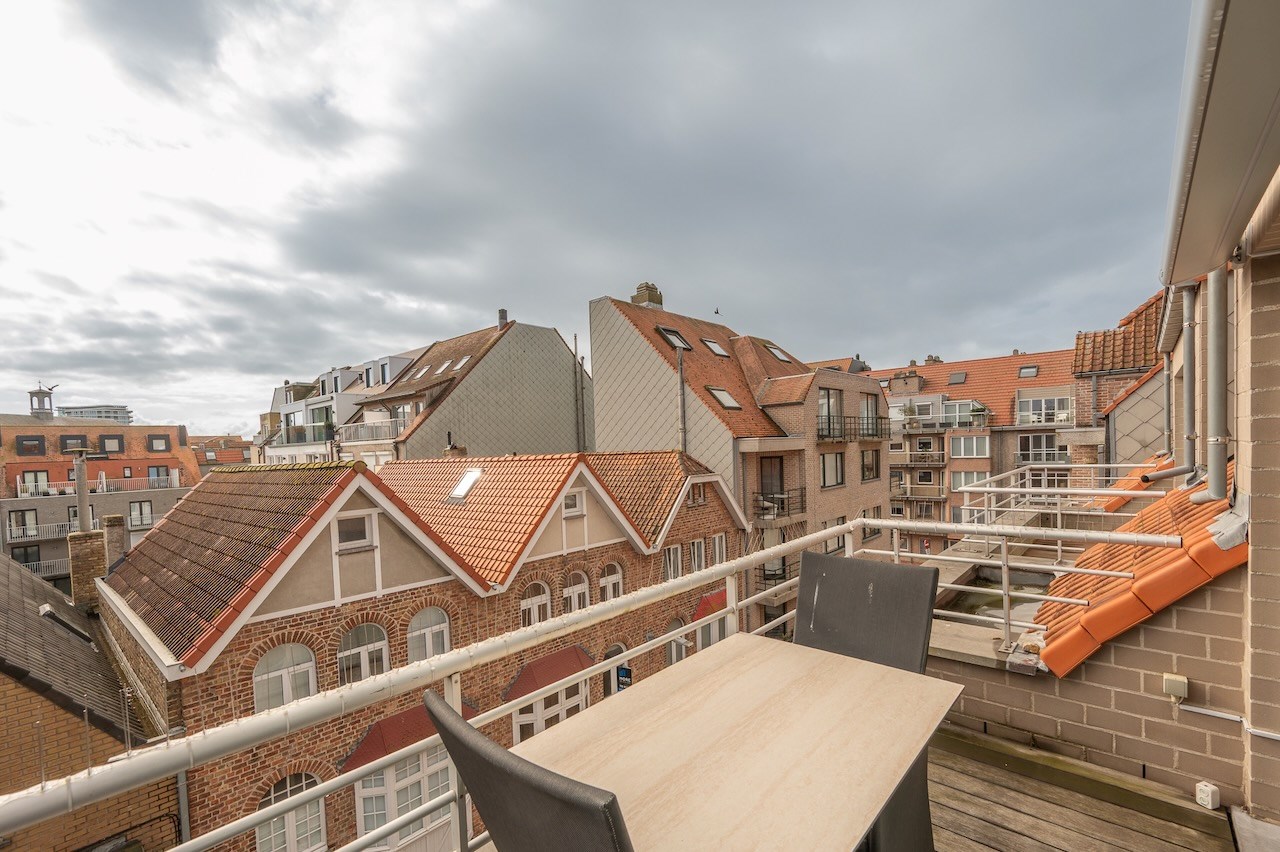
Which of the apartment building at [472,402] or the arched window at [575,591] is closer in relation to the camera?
the arched window at [575,591]

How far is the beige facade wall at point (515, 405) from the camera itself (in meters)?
19.6

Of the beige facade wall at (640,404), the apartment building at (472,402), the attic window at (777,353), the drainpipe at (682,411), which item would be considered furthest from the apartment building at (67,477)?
the attic window at (777,353)

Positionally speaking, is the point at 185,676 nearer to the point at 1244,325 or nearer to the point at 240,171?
the point at 240,171

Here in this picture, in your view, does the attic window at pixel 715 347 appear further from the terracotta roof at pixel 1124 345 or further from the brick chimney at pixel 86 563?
the brick chimney at pixel 86 563

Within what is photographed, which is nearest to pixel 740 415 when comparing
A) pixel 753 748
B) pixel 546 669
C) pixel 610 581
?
pixel 610 581

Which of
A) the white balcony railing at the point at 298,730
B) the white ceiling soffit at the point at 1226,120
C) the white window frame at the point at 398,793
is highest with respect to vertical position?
the white ceiling soffit at the point at 1226,120

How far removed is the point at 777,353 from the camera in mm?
23078

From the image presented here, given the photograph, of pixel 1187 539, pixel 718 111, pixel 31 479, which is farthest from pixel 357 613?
pixel 31 479

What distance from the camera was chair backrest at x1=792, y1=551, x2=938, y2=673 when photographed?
7.69ft

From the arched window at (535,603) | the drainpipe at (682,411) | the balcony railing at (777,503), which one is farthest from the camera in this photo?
the balcony railing at (777,503)

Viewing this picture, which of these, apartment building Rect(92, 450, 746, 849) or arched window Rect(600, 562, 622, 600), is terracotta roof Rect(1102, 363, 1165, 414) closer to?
apartment building Rect(92, 450, 746, 849)

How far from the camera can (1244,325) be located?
7.78ft

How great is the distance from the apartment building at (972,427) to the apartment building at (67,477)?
1753 inches

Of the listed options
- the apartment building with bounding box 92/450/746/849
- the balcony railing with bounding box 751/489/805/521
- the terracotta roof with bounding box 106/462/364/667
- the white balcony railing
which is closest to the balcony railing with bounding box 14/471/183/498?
the apartment building with bounding box 92/450/746/849
